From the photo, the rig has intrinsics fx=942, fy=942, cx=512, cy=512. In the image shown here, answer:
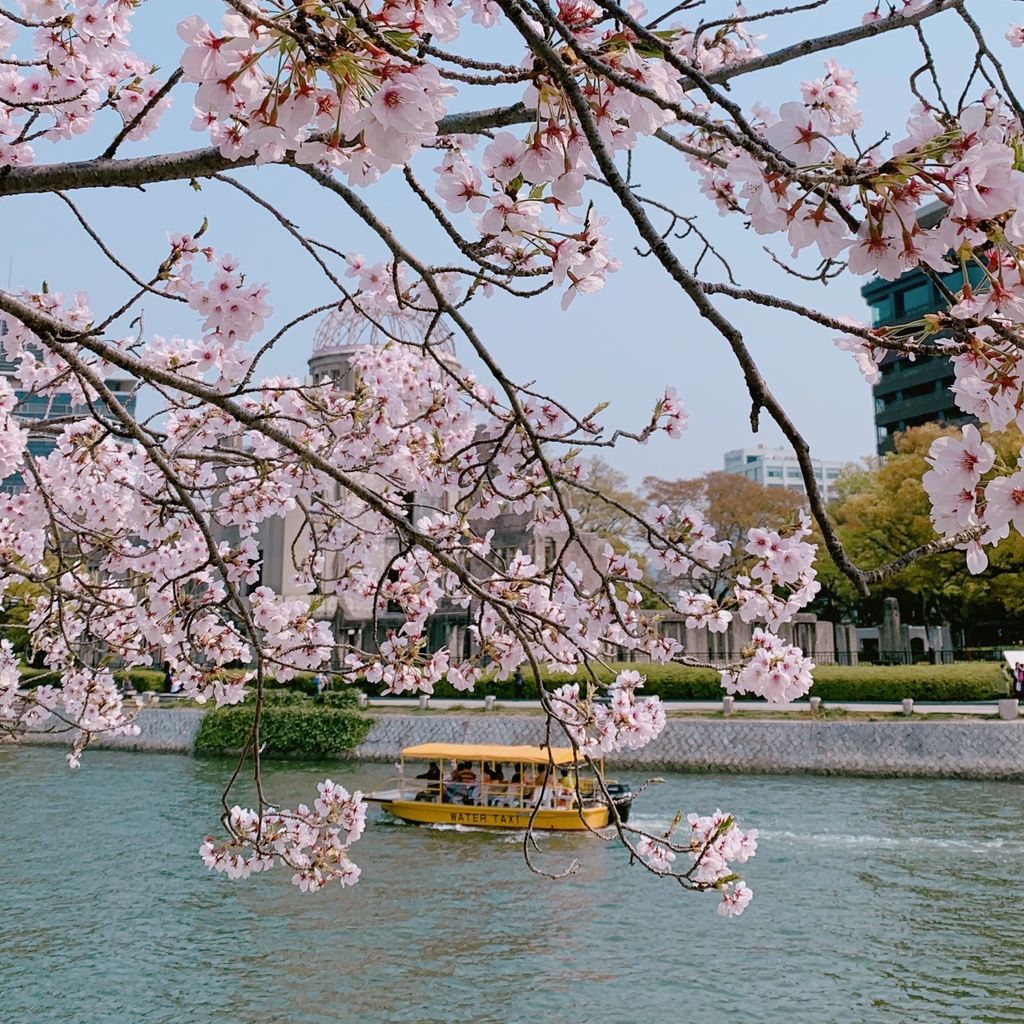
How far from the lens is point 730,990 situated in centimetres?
804

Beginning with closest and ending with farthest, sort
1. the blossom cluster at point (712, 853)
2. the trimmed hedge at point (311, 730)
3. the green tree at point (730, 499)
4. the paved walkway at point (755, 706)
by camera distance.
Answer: the blossom cluster at point (712, 853)
the paved walkway at point (755, 706)
the trimmed hedge at point (311, 730)
the green tree at point (730, 499)

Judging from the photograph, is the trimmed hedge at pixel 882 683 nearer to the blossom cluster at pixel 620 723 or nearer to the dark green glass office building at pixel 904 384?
the blossom cluster at pixel 620 723

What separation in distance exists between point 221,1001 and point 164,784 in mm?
11444

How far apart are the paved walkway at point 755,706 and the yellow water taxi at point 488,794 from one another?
3.48 metres

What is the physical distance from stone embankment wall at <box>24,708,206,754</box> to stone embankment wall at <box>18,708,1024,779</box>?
181 inches

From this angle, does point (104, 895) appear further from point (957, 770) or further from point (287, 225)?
point (957, 770)

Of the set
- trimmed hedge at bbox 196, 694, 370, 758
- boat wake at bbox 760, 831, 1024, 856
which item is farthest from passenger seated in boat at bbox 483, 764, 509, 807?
trimmed hedge at bbox 196, 694, 370, 758

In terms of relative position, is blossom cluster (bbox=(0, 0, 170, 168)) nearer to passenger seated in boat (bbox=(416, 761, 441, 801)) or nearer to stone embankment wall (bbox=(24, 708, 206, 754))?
passenger seated in boat (bbox=(416, 761, 441, 801))

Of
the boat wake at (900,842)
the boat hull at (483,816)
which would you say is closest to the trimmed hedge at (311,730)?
the boat hull at (483,816)

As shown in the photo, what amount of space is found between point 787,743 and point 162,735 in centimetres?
1538

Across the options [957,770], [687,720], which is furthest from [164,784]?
[957,770]

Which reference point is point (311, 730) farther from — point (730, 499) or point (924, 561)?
point (730, 499)

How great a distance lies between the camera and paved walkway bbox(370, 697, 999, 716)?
64.6 ft

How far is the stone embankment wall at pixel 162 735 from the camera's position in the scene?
77.8 feet
